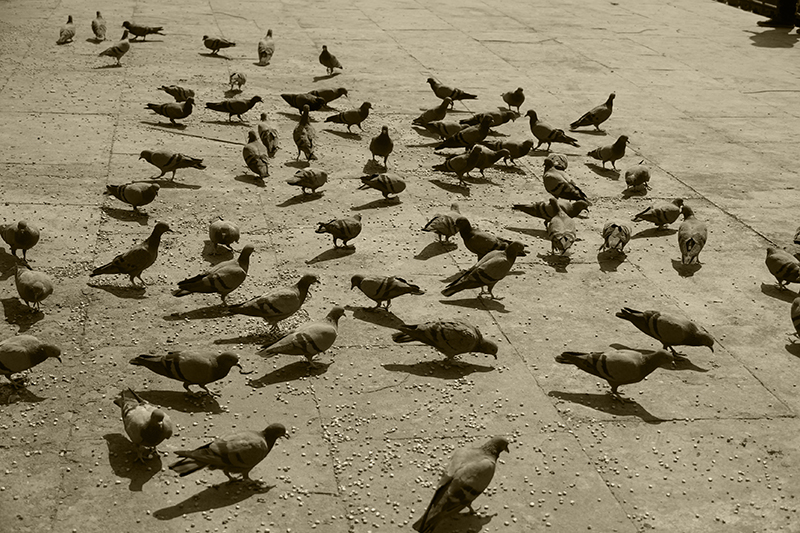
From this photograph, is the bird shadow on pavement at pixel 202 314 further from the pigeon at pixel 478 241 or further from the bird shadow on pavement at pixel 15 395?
the pigeon at pixel 478 241

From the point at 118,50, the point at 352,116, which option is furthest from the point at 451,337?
the point at 118,50

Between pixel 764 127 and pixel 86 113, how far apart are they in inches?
459

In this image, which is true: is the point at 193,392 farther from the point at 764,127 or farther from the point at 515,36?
the point at 515,36

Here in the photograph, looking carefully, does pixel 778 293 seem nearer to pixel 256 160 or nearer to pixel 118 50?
pixel 256 160

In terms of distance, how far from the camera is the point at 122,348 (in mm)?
8469

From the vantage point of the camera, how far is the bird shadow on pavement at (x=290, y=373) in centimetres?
809

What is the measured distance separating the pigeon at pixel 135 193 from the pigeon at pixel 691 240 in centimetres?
634

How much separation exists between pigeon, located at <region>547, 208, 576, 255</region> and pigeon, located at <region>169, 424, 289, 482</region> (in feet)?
17.0

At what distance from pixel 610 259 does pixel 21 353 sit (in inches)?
262

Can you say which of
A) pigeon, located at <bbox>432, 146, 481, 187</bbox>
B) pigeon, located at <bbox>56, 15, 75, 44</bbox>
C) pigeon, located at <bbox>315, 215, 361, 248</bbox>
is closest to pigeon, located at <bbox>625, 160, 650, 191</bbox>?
pigeon, located at <bbox>432, 146, 481, 187</bbox>

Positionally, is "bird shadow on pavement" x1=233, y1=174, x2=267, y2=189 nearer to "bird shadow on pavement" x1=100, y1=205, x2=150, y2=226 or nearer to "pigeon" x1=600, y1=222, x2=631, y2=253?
"bird shadow on pavement" x1=100, y1=205, x2=150, y2=226

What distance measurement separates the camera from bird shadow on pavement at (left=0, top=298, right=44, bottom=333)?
345 inches

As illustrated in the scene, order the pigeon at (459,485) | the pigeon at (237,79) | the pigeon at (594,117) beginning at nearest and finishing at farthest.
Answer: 1. the pigeon at (459,485)
2. the pigeon at (594,117)
3. the pigeon at (237,79)

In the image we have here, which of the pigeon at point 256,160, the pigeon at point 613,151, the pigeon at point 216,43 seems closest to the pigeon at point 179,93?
the pigeon at point 256,160
